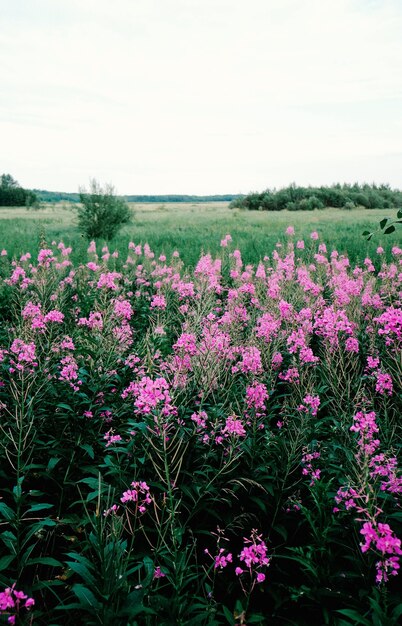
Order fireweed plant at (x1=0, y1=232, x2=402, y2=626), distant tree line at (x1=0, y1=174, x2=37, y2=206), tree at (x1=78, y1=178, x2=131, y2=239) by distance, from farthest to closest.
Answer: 1. distant tree line at (x1=0, y1=174, x2=37, y2=206)
2. tree at (x1=78, y1=178, x2=131, y2=239)
3. fireweed plant at (x1=0, y1=232, x2=402, y2=626)

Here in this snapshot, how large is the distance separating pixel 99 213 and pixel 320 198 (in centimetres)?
3794

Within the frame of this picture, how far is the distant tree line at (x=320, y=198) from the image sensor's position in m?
52.0

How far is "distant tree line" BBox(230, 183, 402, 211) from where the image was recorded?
171ft

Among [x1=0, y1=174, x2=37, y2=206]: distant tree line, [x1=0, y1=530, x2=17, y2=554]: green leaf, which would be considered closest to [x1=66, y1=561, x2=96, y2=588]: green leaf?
[x1=0, y1=530, x2=17, y2=554]: green leaf

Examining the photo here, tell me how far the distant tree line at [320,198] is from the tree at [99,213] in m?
31.8

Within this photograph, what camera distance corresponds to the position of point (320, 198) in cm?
5434

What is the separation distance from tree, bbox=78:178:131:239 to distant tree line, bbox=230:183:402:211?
3182 cm

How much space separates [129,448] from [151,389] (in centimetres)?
85

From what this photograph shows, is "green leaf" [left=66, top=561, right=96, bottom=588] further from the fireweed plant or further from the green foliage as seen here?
the green foliage

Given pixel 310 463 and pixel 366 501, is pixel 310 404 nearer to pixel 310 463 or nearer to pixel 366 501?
pixel 310 463

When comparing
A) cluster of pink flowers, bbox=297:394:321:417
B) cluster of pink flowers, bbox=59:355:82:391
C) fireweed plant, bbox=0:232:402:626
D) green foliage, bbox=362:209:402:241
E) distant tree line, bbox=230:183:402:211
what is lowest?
fireweed plant, bbox=0:232:402:626

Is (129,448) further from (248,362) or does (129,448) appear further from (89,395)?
(248,362)

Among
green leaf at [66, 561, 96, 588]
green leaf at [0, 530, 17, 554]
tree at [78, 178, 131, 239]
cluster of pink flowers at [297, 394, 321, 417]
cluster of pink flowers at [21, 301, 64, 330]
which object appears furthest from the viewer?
tree at [78, 178, 131, 239]

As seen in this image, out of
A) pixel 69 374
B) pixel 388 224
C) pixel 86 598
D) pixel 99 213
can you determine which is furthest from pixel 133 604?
Answer: pixel 99 213
